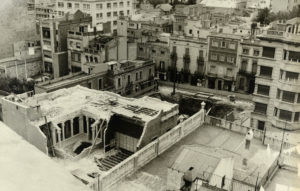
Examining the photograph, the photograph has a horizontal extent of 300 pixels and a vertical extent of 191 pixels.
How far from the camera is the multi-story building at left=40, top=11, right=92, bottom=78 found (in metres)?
48.1

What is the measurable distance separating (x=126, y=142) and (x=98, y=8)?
122 feet

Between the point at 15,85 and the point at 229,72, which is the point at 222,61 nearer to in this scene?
the point at 229,72

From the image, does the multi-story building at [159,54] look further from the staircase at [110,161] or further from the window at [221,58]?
the staircase at [110,161]

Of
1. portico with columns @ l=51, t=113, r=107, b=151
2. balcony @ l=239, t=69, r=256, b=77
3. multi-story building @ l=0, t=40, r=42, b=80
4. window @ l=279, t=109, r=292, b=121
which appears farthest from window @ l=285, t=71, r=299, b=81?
multi-story building @ l=0, t=40, r=42, b=80

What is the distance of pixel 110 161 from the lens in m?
25.6

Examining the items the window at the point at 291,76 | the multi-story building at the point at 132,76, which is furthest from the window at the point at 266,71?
the multi-story building at the point at 132,76

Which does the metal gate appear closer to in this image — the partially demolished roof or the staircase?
the staircase

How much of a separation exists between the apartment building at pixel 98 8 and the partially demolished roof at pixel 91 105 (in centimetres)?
3015

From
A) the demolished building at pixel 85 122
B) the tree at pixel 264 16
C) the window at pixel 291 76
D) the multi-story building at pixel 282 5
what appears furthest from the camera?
the multi-story building at pixel 282 5

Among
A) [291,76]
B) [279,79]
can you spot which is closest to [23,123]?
[279,79]

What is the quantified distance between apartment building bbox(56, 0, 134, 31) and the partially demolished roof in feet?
98.9

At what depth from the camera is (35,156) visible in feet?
10.1

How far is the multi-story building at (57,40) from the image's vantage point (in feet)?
158

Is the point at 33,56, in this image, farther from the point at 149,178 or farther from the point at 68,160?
the point at 149,178
